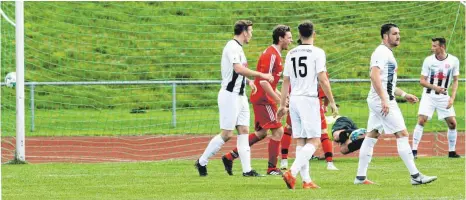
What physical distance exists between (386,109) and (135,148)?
366 inches

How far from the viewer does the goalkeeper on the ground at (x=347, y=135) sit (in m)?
17.0

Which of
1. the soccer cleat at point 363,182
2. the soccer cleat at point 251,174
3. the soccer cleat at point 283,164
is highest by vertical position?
the soccer cleat at point 363,182

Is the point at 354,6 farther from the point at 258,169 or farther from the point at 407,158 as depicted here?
the point at 407,158

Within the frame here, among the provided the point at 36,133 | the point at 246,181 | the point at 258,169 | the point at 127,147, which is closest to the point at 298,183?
the point at 246,181

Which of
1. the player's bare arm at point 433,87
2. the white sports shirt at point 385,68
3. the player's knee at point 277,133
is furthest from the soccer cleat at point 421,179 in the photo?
the player's bare arm at point 433,87

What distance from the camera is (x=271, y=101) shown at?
14.7 meters

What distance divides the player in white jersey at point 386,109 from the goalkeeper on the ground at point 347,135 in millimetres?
4012

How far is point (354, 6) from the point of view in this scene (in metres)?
26.5

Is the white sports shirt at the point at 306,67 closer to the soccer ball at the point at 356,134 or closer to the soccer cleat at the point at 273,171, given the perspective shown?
the soccer cleat at the point at 273,171

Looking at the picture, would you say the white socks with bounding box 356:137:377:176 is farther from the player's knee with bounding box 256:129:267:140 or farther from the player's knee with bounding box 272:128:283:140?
the player's knee with bounding box 256:129:267:140

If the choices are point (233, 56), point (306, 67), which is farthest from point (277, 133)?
point (306, 67)

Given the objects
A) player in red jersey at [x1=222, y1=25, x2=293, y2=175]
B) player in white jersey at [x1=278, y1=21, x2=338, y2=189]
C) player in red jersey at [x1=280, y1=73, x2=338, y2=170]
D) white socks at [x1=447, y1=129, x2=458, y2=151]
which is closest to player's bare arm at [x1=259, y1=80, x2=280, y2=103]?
player in red jersey at [x1=222, y1=25, x2=293, y2=175]

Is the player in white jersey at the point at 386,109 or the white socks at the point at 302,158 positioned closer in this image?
the white socks at the point at 302,158

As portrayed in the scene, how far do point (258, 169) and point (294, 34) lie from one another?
36.8 feet
